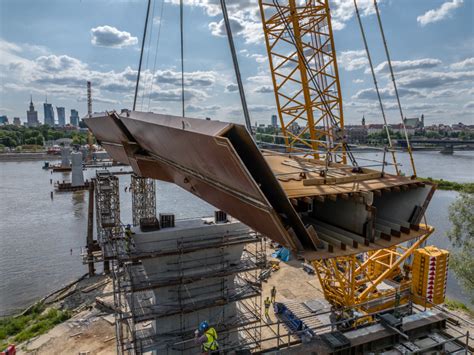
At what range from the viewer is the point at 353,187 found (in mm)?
6410

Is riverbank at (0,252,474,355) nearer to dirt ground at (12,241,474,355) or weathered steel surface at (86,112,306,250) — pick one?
dirt ground at (12,241,474,355)

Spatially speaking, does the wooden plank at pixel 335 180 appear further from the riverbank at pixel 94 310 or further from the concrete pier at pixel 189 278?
the riverbank at pixel 94 310

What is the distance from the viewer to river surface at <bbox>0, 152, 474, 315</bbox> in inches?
885

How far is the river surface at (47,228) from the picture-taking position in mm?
22469

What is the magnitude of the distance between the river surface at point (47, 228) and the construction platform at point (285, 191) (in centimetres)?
1752

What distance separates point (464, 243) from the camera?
1719cm

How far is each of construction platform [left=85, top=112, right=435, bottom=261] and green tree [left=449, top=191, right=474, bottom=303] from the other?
1163 cm

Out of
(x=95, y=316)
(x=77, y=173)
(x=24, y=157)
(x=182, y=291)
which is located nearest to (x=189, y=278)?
(x=182, y=291)

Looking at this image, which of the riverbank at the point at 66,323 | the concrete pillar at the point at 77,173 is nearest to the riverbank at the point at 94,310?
the riverbank at the point at 66,323

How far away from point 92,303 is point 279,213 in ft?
54.6

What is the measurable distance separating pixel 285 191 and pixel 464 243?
1609 cm

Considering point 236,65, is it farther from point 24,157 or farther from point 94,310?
point 24,157

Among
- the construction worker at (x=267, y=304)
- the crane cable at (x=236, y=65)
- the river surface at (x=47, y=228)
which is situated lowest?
the river surface at (x=47, y=228)

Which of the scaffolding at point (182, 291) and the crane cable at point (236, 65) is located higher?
the crane cable at point (236, 65)
